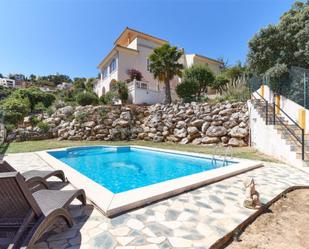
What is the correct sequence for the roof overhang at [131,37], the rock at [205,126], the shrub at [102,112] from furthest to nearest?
the roof overhang at [131,37] < the shrub at [102,112] < the rock at [205,126]

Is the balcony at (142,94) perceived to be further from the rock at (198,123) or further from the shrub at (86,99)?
the rock at (198,123)

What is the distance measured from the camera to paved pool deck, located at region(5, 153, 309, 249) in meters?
2.39

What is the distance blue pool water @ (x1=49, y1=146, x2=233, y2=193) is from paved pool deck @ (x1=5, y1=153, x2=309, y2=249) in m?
2.34

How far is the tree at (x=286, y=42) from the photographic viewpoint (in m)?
10.3

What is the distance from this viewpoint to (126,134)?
15906mm

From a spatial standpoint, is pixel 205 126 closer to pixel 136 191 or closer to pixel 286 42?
pixel 286 42

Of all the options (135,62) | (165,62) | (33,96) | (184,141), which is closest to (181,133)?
(184,141)

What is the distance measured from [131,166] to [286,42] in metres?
11.4

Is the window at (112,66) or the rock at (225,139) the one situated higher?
the window at (112,66)

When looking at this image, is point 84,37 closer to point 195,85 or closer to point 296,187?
point 195,85

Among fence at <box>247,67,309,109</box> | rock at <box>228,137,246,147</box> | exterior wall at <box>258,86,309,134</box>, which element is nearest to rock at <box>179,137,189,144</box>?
rock at <box>228,137,246,147</box>

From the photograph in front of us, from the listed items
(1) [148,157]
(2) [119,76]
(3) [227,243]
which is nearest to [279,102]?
(1) [148,157]

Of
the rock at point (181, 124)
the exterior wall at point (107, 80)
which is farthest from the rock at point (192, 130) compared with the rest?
the exterior wall at point (107, 80)

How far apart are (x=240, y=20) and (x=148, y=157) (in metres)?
16.4
